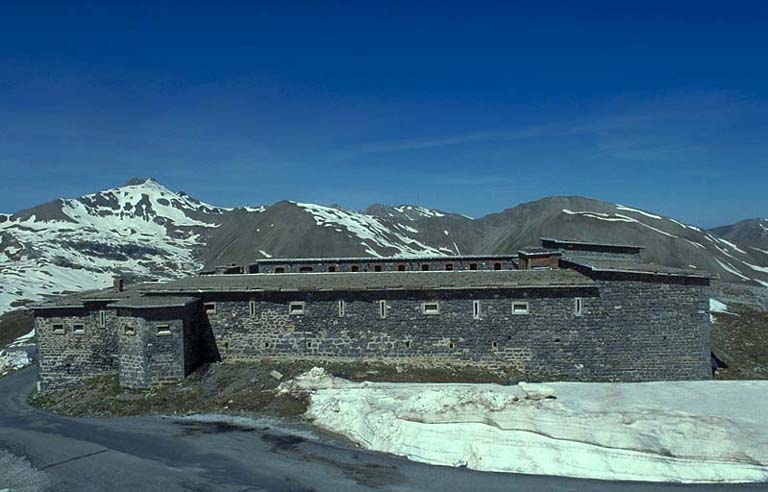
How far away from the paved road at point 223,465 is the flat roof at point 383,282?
9122 mm

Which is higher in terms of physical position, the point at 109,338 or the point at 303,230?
the point at 303,230

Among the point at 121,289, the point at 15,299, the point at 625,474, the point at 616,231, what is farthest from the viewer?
the point at 616,231

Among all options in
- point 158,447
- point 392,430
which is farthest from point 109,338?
point 392,430

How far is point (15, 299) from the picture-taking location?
85750 mm

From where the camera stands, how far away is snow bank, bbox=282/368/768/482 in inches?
704

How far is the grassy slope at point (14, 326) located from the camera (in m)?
54.3

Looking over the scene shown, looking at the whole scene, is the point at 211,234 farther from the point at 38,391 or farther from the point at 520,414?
the point at 520,414

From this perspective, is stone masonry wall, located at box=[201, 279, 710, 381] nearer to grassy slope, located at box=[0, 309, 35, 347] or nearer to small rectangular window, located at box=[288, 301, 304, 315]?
small rectangular window, located at box=[288, 301, 304, 315]

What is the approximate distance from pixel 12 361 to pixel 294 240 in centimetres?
7917

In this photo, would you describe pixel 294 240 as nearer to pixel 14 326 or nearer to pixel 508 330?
pixel 14 326

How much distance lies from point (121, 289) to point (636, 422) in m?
29.7

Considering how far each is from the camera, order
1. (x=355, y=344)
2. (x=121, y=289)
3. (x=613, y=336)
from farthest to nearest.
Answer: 1. (x=121, y=289)
2. (x=355, y=344)
3. (x=613, y=336)

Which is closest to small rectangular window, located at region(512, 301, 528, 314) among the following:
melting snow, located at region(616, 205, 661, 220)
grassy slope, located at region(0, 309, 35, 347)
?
grassy slope, located at region(0, 309, 35, 347)

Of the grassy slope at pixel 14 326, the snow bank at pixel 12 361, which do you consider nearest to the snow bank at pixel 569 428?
the snow bank at pixel 12 361
